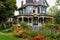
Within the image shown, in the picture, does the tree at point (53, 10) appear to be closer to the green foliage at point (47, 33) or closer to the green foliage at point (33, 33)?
the green foliage at point (47, 33)

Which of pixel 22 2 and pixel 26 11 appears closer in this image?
pixel 26 11

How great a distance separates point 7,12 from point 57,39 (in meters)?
21.0

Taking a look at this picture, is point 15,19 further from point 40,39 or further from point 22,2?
point 40,39

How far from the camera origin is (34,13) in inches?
2127

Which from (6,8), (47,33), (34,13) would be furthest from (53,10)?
(47,33)

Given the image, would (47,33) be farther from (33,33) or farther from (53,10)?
(53,10)

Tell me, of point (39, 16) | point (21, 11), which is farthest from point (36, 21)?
point (21, 11)

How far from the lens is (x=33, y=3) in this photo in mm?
57844

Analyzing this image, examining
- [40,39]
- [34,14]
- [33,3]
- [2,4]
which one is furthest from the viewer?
[33,3]

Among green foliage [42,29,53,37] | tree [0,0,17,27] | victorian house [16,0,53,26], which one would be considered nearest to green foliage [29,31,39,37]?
green foliage [42,29,53,37]

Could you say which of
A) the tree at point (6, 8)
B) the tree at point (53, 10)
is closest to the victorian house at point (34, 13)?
the tree at point (53, 10)

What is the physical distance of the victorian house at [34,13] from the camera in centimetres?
5434

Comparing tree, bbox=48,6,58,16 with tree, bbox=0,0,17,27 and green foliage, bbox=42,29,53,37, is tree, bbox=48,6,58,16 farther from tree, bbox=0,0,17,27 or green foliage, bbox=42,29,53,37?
green foliage, bbox=42,29,53,37

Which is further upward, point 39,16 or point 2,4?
point 2,4
